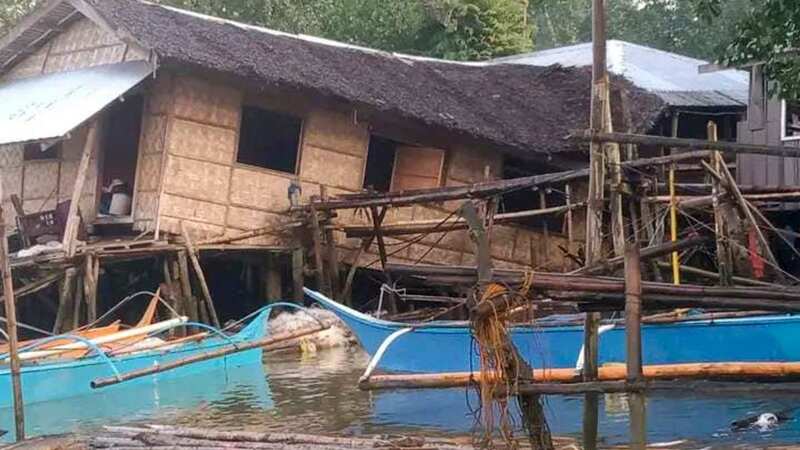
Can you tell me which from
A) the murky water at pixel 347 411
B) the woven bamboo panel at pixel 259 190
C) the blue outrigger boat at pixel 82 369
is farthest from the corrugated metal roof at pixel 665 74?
the blue outrigger boat at pixel 82 369

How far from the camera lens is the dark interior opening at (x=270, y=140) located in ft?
58.4

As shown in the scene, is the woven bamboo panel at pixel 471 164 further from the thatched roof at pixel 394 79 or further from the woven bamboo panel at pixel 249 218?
the woven bamboo panel at pixel 249 218

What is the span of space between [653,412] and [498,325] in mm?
5181

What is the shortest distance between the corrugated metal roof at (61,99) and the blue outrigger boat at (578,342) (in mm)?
4863

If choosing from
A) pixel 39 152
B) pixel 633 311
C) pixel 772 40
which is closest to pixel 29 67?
pixel 39 152

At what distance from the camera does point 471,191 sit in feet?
45.1

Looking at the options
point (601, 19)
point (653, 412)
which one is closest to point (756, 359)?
point (653, 412)

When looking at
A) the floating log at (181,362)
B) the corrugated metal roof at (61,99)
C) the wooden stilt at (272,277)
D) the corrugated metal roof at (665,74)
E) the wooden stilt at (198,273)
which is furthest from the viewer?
the corrugated metal roof at (665,74)

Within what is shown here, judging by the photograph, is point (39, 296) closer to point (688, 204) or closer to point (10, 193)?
point (10, 193)

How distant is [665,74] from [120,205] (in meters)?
12.2

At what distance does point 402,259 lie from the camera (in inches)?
728

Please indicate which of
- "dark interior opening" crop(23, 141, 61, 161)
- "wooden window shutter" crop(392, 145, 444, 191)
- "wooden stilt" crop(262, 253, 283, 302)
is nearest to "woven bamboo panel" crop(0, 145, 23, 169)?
"dark interior opening" crop(23, 141, 61, 161)

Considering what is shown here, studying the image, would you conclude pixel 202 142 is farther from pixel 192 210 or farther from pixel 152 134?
pixel 192 210

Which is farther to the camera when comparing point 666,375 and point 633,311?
point 666,375
